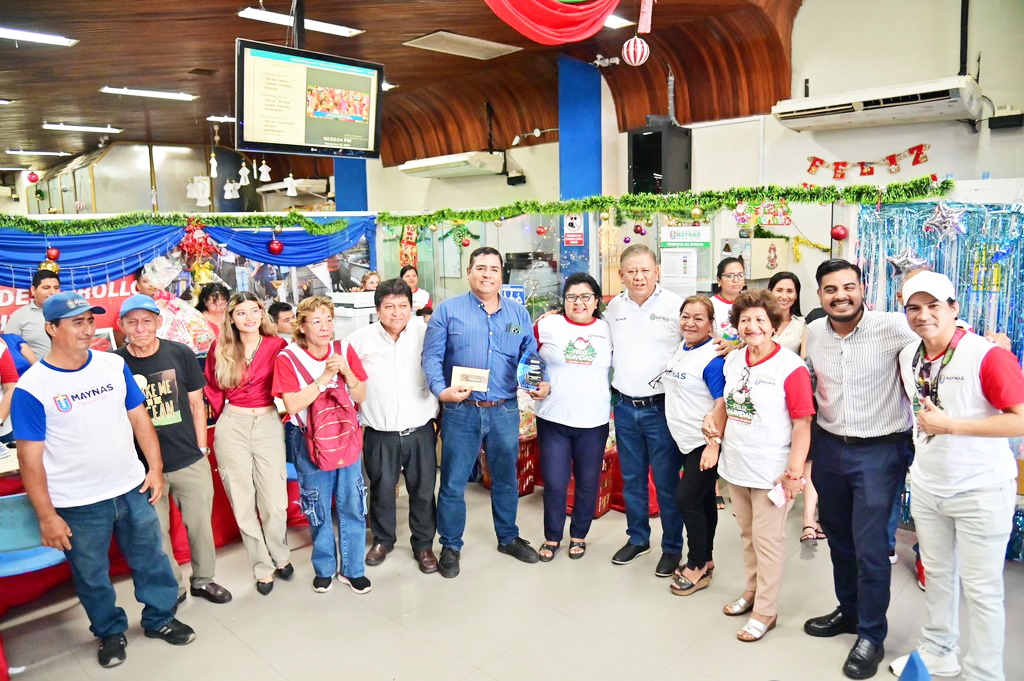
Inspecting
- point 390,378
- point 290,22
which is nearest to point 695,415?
point 390,378

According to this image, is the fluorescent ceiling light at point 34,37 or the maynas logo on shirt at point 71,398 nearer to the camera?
the maynas logo on shirt at point 71,398

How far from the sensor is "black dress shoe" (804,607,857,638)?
10.0ft

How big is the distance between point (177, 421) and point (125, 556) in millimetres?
621

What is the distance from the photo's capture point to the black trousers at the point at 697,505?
3.34 metres

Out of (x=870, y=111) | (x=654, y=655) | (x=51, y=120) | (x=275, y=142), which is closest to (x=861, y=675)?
(x=654, y=655)

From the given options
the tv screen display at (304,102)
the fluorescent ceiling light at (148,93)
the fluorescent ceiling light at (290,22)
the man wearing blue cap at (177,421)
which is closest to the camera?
the man wearing blue cap at (177,421)

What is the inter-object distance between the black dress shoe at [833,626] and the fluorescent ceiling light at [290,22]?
551 centimetres

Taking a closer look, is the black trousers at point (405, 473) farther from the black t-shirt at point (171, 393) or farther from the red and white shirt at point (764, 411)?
the red and white shirt at point (764, 411)

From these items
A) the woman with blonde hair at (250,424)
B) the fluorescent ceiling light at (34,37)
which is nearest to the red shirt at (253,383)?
the woman with blonde hair at (250,424)

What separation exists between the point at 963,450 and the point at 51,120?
12660 mm

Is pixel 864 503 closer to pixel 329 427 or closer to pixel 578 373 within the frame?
pixel 578 373

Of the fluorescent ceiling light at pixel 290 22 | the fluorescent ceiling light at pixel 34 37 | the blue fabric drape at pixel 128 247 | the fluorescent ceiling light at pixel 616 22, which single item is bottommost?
the blue fabric drape at pixel 128 247

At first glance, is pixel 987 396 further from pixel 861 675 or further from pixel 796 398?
pixel 861 675

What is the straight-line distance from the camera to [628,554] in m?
3.84
